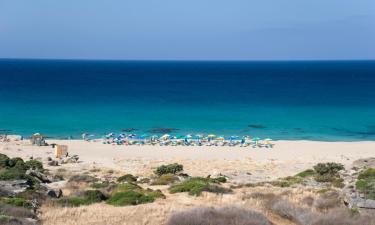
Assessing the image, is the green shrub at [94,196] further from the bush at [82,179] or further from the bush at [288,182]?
the bush at [288,182]

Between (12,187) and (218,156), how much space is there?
70.7 feet

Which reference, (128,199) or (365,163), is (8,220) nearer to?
(128,199)

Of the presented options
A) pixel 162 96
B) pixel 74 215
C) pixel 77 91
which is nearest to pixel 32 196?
pixel 74 215

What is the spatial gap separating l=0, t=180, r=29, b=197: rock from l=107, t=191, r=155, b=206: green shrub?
9.62 feet

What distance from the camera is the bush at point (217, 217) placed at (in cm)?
1127

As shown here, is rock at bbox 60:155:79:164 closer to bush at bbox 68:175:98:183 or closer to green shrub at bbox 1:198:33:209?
bush at bbox 68:175:98:183

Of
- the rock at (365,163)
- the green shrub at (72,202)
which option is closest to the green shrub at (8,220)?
the green shrub at (72,202)

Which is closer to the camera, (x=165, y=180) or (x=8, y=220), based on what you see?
(x=8, y=220)

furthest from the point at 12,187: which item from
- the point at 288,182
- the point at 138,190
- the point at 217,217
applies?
the point at 288,182

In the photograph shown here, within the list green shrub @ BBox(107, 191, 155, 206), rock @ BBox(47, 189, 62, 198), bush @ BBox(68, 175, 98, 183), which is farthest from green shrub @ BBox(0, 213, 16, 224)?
bush @ BBox(68, 175, 98, 183)

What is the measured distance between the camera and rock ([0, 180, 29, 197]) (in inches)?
603

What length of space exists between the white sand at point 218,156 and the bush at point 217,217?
40.7ft

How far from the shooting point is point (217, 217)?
11.6 meters

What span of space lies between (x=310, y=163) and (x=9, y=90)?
78282mm
